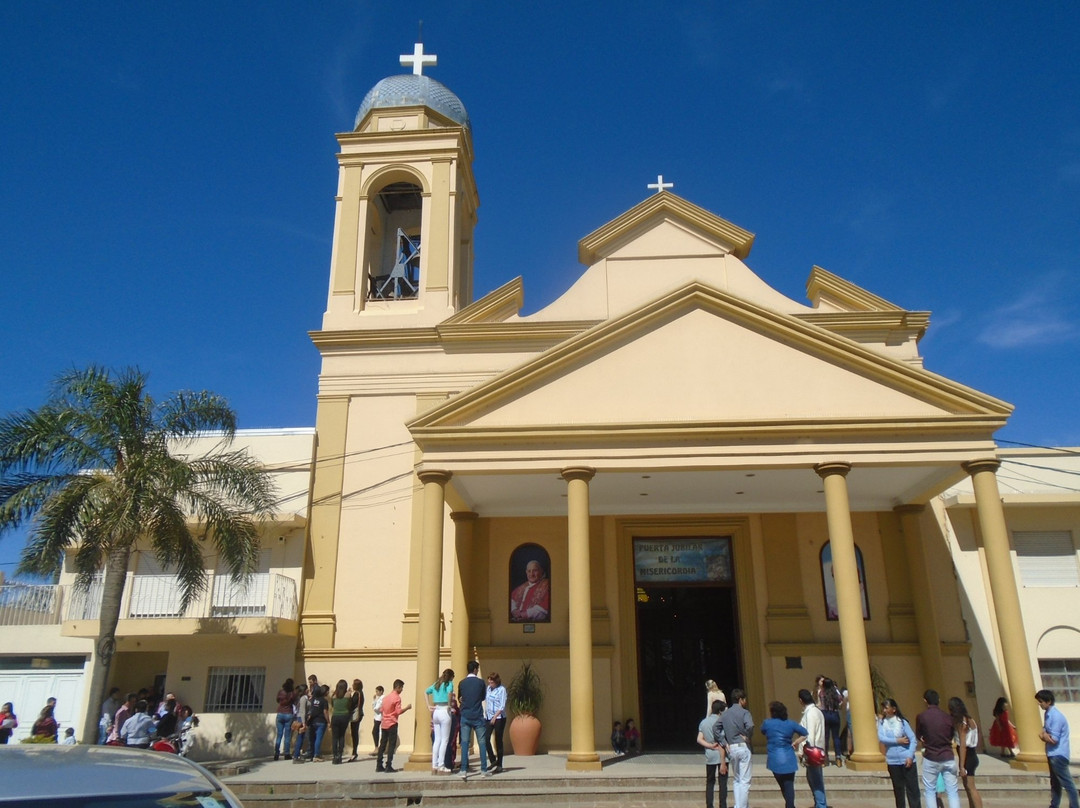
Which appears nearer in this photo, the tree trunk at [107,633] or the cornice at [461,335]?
the tree trunk at [107,633]

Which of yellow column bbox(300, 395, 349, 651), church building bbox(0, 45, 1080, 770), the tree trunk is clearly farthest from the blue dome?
the tree trunk

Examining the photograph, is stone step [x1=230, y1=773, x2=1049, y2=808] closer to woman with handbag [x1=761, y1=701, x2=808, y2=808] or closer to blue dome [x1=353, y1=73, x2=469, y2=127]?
woman with handbag [x1=761, y1=701, x2=808, y2=808]

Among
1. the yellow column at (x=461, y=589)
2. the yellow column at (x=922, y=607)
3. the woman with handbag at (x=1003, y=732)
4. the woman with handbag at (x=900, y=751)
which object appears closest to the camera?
the woman with handbag at (x=900, y=751)

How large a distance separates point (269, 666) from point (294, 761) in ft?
8.82

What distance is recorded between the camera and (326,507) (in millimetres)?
18922

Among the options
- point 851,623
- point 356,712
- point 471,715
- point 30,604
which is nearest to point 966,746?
point 851,623

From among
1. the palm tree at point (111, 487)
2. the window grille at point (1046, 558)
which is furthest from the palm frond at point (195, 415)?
the window grille at point (1046, 558)

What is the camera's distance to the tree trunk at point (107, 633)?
13.6m

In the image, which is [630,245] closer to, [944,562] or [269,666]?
[944,562]

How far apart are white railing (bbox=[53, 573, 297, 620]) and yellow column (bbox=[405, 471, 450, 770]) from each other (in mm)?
4951

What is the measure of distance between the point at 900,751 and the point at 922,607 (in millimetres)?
8399

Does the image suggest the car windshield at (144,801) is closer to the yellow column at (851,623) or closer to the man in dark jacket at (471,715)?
the man in dark jacket at (471,715)

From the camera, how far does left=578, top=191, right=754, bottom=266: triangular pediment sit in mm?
20297

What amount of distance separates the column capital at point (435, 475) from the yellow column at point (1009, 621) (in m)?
8.78
